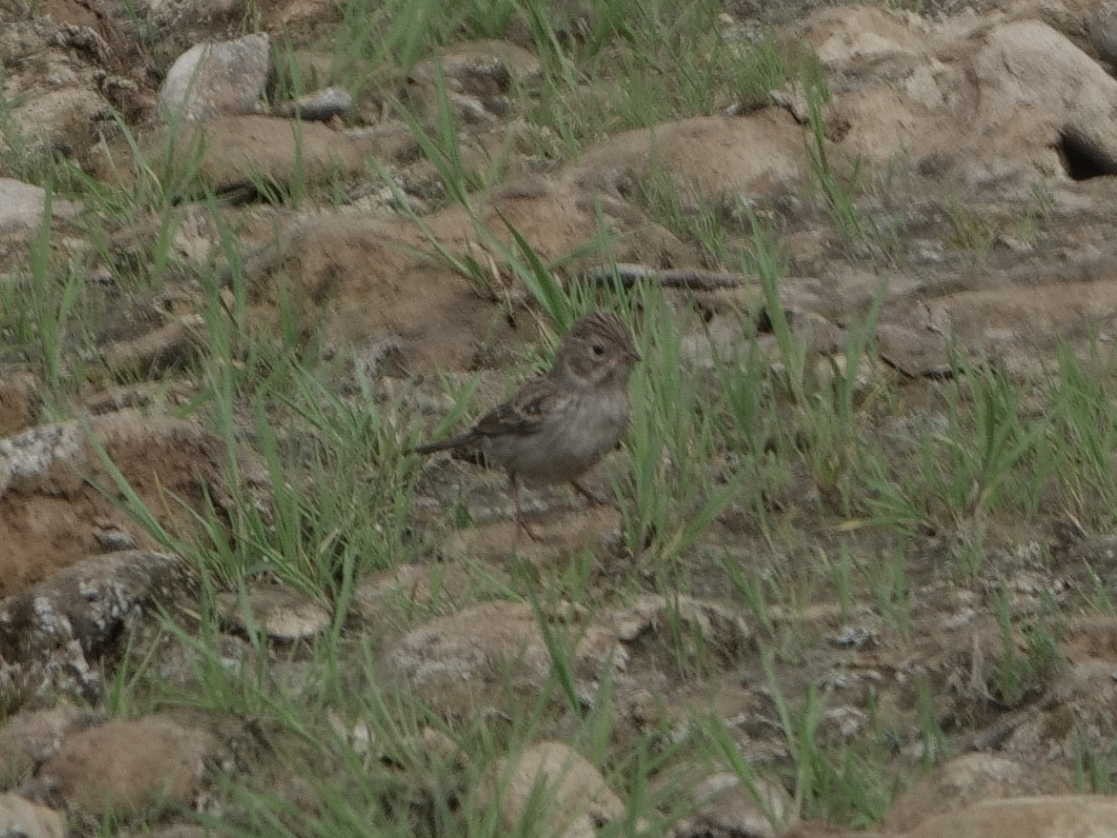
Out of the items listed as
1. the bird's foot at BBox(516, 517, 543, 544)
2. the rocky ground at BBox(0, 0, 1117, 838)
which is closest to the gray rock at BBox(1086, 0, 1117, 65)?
the rocky ground at BBox(0, 0, 1117, 838)

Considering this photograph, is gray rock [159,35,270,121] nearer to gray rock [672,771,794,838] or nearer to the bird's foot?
the bird's foot

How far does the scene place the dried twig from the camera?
6.97 metres

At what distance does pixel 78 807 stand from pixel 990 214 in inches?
163

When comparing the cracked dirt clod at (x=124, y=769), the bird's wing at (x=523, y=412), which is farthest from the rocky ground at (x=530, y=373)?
the bird's wing at (x=523, y=412)

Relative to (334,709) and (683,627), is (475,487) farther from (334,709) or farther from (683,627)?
(334,709)

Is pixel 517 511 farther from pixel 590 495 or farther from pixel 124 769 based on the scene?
pixel 124 769

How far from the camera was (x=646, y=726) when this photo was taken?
→ 4680 millimetres

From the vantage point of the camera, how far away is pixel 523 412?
6086 mm

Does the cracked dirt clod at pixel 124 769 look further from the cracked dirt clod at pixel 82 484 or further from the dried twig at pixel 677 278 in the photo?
the dried twig at pixel 677 278

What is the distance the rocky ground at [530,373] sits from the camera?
4324 mm

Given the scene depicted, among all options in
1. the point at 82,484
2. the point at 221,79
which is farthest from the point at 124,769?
the point at 221,79

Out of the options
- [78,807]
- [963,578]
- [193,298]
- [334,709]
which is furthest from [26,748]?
[193,298]

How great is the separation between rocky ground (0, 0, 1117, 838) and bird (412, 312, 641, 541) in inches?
3.9

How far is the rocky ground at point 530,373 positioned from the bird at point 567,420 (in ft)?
0.32
